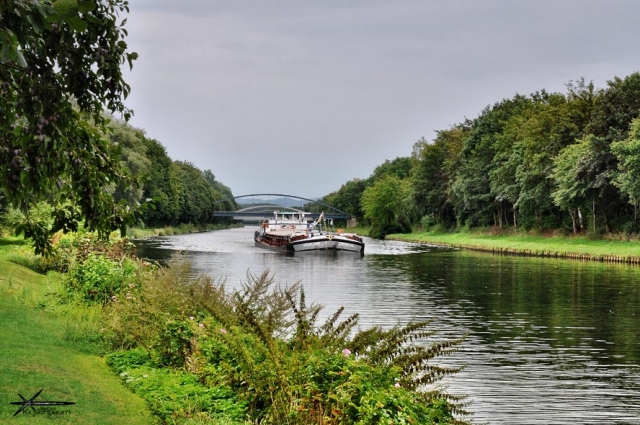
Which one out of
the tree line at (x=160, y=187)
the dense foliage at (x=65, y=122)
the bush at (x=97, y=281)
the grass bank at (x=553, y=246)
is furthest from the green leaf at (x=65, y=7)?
the grass bank at (x=553, y=246)

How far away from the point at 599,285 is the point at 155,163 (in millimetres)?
85662

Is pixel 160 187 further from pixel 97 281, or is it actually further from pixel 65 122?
pixel 65 122

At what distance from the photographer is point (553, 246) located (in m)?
55.4

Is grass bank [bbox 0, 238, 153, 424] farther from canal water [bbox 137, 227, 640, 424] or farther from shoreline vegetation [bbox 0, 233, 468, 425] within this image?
canal water [bbox 137, 227, 640, 424]

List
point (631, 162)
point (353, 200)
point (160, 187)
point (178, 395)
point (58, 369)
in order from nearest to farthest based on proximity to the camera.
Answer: point (178, 395)
point (58, 369)
point (631, 162)
point (160, 187)
point (353, 200)

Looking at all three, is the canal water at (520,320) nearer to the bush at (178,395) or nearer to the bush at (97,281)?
the bush at (97,281)

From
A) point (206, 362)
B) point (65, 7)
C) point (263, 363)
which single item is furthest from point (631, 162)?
point (65, 7)

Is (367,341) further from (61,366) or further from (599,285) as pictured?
(599,285)

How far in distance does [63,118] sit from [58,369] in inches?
169

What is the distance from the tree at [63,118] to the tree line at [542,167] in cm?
4017

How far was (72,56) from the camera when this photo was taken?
739 cm

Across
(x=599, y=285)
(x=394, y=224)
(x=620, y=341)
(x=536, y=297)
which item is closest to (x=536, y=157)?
(x=599, y=285)

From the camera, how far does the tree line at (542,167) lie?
167 ft

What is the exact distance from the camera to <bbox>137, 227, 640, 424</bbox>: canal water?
12.5m
